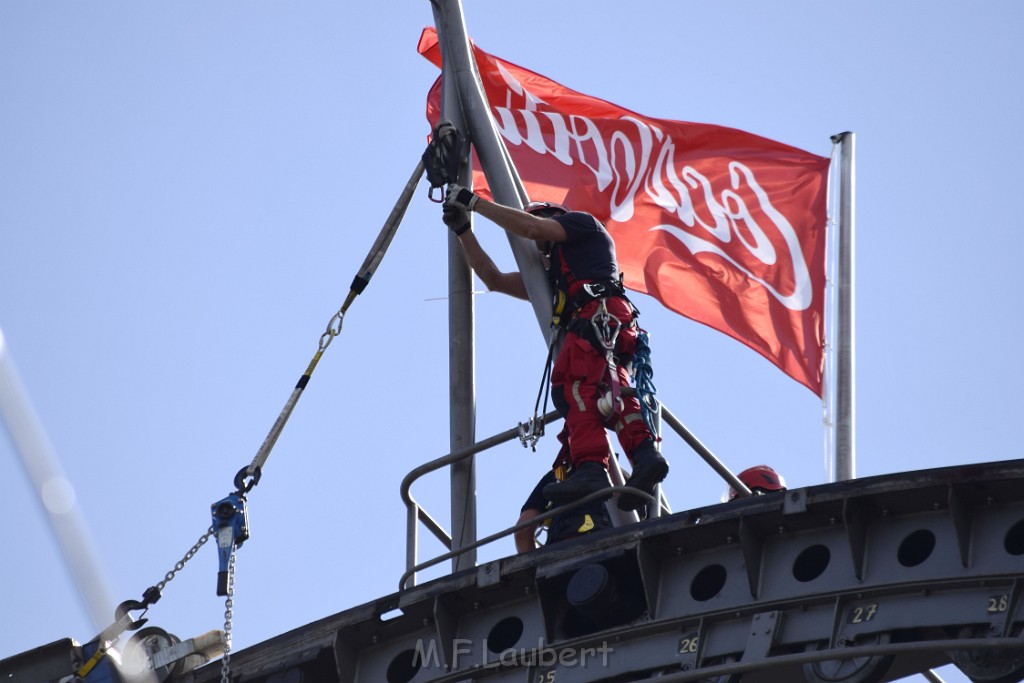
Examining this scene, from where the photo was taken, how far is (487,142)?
12.9 metres

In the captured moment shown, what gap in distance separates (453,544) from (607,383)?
1.70m

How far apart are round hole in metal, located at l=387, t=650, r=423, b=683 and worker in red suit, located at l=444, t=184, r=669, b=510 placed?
119 cm

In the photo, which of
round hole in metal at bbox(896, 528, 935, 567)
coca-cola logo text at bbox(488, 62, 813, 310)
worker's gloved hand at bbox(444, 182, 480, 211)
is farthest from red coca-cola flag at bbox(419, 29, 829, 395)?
round hole in metal at bbox(896, 528, 935, 567)

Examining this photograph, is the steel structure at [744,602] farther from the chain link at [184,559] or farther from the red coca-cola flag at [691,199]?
the red coca-cola flag at [691,199]

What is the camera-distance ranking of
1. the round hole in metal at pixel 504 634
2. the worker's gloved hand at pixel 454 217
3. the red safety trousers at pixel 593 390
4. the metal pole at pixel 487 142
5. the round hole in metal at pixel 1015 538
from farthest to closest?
1. the metal pole at pixel 487 142
2. the worker's gloved hand at pixel 454 217
3. the red safety trousers at pixel 593 390
4. the round hole in metal at pixel 504 634
5. the round hole in metal at pixel 1015 538

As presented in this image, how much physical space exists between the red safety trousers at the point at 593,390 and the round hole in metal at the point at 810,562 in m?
1.33

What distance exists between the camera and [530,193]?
1662cm

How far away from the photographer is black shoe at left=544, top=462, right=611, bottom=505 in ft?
34.2

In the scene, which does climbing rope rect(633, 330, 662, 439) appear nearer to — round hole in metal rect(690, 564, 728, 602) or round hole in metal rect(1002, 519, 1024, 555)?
round hole in metal rect(690, 564, 728, 602)

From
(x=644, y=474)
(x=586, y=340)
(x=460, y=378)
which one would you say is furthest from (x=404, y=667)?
(x=460, y=378)

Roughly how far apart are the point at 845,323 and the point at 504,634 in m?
6.57

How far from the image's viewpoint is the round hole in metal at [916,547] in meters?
9.42

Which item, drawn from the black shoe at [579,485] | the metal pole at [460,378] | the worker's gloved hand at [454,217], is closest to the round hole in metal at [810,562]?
the black shoe at [579,485]

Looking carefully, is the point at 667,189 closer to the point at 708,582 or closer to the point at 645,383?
the point at 645,383
